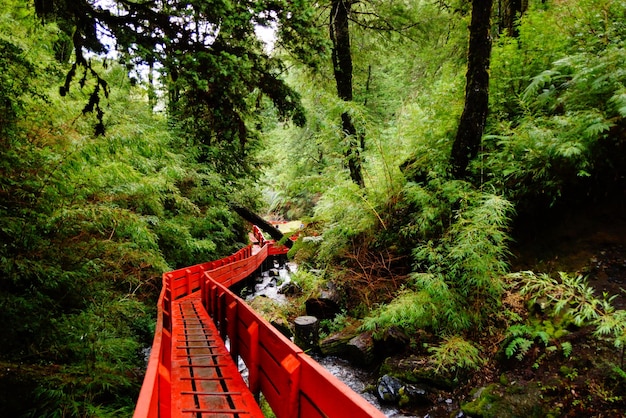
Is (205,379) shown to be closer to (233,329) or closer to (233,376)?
(233,376)

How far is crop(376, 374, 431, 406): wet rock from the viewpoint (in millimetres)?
4809

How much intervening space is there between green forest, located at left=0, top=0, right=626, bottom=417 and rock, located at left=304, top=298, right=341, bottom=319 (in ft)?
1.04

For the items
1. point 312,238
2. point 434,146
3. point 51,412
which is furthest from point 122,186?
point 434,146

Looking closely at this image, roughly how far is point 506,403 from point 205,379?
11.8 feet

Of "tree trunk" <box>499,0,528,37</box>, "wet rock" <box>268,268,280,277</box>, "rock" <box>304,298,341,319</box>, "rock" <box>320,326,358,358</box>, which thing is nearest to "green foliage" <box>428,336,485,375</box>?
"rock" <box>320,326,358,358</box>

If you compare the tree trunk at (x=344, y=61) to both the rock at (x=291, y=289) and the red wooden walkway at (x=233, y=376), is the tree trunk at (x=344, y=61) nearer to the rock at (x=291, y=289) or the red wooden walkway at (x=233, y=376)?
the rock at (x=291, y=289)

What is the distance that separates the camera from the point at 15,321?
142 inches

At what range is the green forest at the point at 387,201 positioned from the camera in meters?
3.81

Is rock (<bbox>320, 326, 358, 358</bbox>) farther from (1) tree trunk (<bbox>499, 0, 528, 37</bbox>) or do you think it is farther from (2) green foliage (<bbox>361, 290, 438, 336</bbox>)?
(1) tree trunk (<bbox>499, 0, 528, 37</bbox>)

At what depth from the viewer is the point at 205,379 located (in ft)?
12.9

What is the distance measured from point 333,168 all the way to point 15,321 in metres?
6.88

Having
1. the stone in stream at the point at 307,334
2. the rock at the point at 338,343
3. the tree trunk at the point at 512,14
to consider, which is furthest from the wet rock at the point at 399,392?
the tree trunk at the point at 512,14

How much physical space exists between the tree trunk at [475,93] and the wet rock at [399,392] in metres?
3.86

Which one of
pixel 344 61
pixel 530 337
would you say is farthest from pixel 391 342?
pixel 344 61
